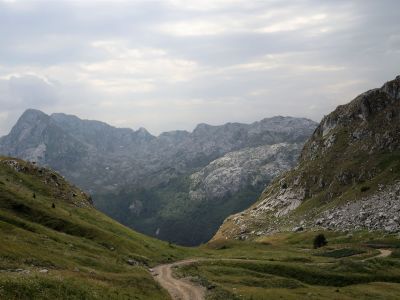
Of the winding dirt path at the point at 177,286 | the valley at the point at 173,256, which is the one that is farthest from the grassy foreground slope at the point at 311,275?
the winding dirt path at the point at 177,286

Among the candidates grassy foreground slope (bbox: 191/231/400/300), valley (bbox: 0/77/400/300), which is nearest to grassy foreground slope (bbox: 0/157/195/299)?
valley (bbox: 0/77/400/300)

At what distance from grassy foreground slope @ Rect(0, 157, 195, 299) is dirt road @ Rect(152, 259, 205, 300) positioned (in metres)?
2.29

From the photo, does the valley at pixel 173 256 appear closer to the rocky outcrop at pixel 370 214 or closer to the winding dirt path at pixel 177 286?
the winding dirt path at pixel 177 286

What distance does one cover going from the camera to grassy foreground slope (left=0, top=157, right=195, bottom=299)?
42.8 meters

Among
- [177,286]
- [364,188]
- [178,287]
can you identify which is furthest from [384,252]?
[178,287]

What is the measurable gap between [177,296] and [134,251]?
38680mm

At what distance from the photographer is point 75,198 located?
133 meters

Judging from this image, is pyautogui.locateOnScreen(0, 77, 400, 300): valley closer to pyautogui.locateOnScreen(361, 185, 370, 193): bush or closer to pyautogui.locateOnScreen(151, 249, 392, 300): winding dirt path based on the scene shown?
pyautogui.locateOnScreen(151, 249, 392, 300): winding dirt path

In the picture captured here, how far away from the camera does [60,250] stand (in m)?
72.2

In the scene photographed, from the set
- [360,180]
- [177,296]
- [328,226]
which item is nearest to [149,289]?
[177,296]

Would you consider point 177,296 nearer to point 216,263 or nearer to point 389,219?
point 216,263

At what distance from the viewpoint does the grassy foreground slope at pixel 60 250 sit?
4280 cm

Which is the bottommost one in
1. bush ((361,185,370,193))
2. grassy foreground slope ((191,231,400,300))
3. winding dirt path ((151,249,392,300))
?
grassy foreground slope ((191,231,400,300))

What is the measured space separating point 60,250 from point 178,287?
821 inches
